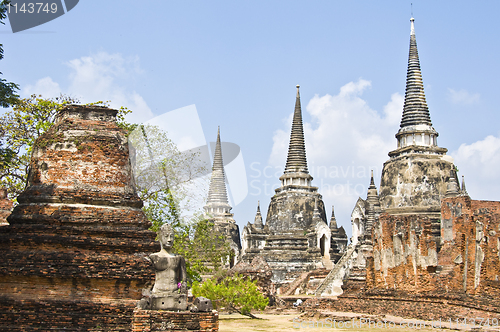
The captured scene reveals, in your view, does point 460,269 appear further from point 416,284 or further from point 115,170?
point 115,170

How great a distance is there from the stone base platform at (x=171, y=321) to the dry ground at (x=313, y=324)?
270 inches

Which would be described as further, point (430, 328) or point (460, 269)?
point (460, 269)

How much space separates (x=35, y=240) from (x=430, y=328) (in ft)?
34.6

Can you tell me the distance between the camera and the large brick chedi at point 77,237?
10.4m

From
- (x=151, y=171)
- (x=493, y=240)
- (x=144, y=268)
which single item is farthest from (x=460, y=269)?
(x=144, y=268)

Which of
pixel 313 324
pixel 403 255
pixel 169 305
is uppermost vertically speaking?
pixel 403 255

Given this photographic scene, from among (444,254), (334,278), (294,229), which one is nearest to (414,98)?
(334,278)

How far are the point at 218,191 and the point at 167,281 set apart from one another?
44.9 metres

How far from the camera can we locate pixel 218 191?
178 ft

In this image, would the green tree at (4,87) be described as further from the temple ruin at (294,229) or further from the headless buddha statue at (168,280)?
the temple ruin at (294,229)

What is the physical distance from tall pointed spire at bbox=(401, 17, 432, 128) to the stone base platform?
25.7m

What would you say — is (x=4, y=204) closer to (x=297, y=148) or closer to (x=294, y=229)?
(x=294, y=229)

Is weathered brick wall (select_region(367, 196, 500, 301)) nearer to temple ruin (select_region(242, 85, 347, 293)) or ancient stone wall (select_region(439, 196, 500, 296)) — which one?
ancient stone wall (select_region(439, 196, 500, 296))

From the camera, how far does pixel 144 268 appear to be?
35.5 feet
